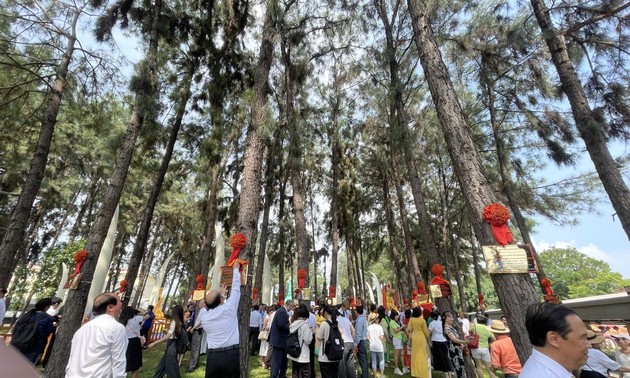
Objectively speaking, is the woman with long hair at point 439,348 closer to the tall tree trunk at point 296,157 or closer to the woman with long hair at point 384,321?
the woman with long hair at point 384,321

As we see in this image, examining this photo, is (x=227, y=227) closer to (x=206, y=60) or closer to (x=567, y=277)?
(x=206, y=60)

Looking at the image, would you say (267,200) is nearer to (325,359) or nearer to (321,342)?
(321,342)

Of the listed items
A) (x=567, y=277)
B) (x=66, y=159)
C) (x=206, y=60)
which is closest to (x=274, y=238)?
(x=66, y=159)

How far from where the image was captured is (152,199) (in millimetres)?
9055

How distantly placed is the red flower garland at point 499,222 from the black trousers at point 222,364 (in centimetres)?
330

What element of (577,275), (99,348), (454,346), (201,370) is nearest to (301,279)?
(201,370)

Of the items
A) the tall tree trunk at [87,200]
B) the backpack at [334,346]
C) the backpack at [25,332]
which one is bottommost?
the backpack at [334,346]

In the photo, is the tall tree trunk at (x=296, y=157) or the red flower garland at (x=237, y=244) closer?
the red flower garland at (x=237, y=244)

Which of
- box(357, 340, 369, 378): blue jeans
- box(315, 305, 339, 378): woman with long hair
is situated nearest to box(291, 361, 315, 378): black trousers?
box(315, 305, 339, 378): woman with long hair

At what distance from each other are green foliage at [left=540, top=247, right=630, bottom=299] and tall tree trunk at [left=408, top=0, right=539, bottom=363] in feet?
162

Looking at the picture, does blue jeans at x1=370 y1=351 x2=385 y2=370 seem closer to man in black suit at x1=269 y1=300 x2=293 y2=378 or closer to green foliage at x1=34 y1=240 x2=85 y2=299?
man in black suit at x1=269 y1=300 x2=293 y2=378

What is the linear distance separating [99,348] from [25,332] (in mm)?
4442

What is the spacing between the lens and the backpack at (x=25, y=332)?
Answer: 5500 mm

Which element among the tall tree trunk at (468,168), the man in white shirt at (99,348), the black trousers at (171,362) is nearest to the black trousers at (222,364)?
the man in white shirt at (99,348)
